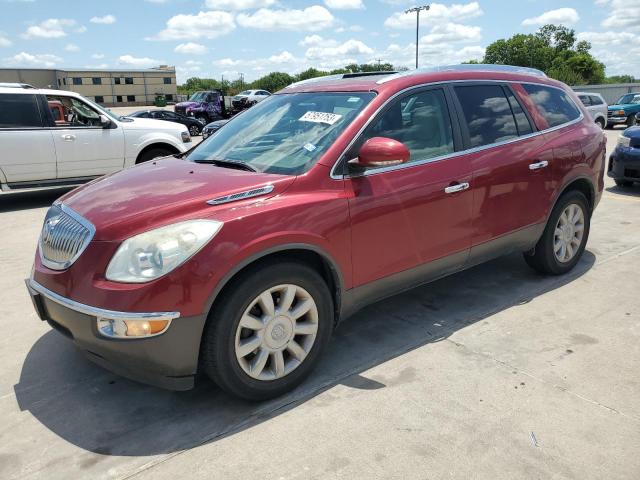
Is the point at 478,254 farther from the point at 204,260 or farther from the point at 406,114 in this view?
the point at 204,260

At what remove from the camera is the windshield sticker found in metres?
3.36

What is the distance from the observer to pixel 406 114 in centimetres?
350

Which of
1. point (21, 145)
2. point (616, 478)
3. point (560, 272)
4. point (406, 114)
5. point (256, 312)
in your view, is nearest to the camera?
point (616, 478)

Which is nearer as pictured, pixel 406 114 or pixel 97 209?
pixel 97 209

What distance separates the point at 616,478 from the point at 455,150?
2.19 m

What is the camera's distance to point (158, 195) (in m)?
2.88

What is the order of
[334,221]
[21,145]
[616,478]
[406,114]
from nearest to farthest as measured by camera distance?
[616,478] < [334,221] < [406,114] < [21,145]

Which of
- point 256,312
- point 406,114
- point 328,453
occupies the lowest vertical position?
point 328,453


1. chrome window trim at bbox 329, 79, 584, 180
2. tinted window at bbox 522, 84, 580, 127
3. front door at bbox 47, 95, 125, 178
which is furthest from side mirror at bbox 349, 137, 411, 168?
front door at bbox 47, 95, 125, 178

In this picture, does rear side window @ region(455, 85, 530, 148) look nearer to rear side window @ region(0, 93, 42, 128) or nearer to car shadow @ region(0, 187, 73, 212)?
rear side window @ region(0, 93, 42, 128)

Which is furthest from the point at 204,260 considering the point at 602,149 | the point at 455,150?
the point at 602,149

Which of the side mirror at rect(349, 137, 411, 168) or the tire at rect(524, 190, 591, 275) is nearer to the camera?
the side mirror at rect(349, 137, 411, 168)

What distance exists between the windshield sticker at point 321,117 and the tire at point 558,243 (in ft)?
7.30

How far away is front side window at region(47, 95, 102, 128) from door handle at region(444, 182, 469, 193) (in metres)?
7.18
